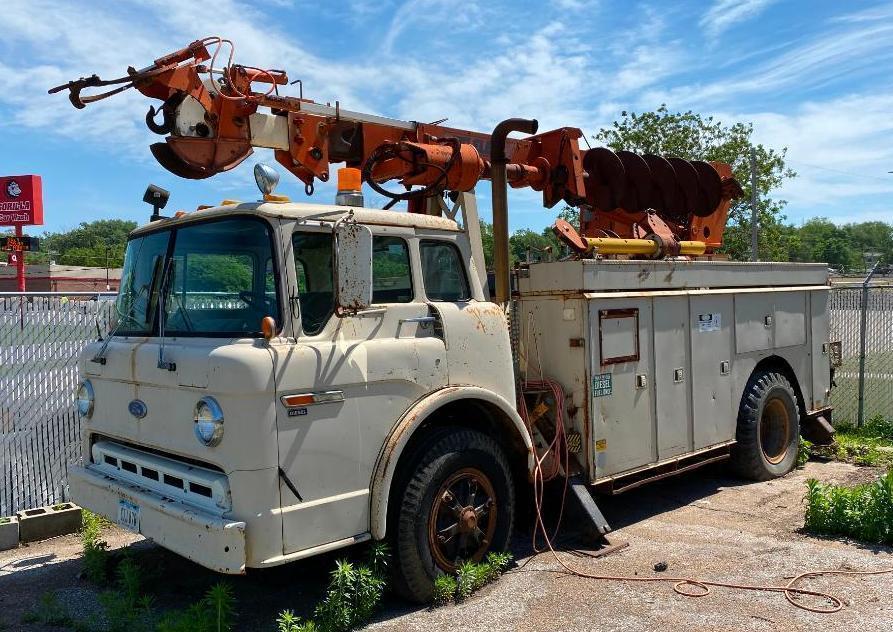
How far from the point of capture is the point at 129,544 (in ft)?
19.9

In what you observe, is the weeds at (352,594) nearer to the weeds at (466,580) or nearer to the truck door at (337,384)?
the truck door at (337,384)

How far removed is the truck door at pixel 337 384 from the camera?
4.07 m

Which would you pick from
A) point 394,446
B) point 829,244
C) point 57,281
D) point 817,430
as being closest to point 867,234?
point 829,244

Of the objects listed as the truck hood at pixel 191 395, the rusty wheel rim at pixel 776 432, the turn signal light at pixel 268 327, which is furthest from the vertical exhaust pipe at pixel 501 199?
the rusty wheel rim at pixel 776 432

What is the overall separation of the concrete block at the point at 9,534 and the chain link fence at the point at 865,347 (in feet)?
31.0

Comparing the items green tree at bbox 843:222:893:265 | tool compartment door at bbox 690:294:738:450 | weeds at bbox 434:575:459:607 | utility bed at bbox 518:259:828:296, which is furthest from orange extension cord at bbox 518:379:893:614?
green tree at bbox 843:222:893:265

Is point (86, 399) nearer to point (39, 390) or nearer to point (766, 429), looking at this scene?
point (39, 390)

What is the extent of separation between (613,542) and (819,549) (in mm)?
1526

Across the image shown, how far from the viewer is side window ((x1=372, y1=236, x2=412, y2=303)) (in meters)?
4.76

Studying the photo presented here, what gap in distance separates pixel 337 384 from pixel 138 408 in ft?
4.30

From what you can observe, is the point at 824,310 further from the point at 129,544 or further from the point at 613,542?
the point at 129,544

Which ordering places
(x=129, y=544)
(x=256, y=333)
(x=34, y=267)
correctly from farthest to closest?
(x=34, y=267) → (x=129, y=544) → (x=256, y=333)

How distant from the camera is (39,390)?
272 inches

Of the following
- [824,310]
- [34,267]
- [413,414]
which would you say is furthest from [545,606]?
[34,267]
